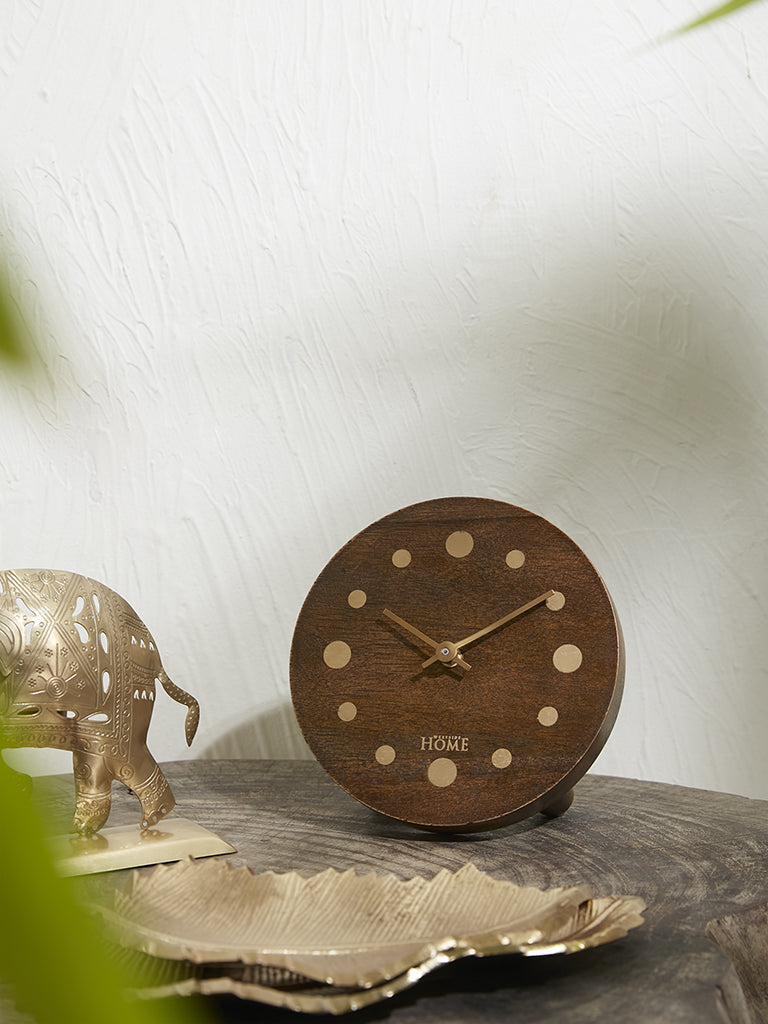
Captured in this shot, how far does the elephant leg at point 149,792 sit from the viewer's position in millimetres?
759

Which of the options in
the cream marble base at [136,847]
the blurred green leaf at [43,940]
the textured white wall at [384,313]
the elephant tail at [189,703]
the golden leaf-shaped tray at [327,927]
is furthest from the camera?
the textured white wall at [384,313]

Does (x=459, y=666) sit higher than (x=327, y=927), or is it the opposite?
(x=459, y=666)

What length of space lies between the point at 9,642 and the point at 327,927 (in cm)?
34

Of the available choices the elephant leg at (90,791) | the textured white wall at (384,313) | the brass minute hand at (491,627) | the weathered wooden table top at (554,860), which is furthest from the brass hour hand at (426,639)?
the textured white wall at (384,313)

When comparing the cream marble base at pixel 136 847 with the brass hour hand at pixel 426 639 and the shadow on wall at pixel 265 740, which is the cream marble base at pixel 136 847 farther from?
the shadow on wall at pixel 265 740

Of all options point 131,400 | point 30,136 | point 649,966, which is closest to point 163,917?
point 649,966

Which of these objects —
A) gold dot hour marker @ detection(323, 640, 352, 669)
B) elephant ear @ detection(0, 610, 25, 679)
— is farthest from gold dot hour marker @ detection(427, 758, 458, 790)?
elephant ear @ detection(0, 610, 25, 679)

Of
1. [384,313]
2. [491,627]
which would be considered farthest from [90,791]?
[384,313]

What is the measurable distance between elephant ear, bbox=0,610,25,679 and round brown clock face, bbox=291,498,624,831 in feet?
0.78

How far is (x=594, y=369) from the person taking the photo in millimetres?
1144

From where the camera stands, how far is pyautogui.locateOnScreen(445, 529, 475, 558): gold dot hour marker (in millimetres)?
826

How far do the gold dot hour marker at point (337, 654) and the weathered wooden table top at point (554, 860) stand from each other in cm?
14

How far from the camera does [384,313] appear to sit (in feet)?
3.89

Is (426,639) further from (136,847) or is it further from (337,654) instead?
(136,847)
